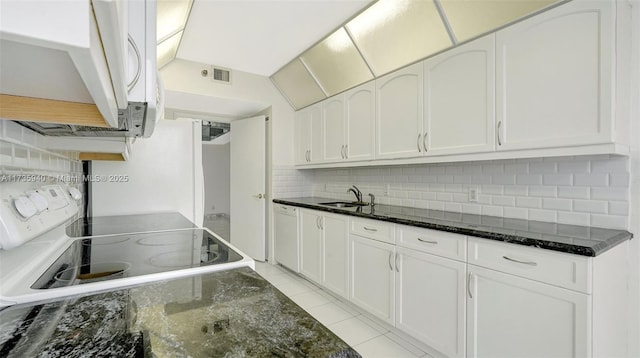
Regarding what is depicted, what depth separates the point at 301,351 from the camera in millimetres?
439

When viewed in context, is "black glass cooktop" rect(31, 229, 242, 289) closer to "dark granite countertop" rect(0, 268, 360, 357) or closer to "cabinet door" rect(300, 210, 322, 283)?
"dark granite countertop" rect(0, 268, 360, 357)

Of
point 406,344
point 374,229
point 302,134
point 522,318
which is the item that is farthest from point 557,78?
point 302,134

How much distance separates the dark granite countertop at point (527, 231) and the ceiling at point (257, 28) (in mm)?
1669

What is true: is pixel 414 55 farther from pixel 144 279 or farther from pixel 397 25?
pixel 144 279

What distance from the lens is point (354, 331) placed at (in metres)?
2.12

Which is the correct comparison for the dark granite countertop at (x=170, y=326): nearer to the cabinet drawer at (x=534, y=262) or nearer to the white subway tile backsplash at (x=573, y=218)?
the cabinet drawer at (x=534, y=262)

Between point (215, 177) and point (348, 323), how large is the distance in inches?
255

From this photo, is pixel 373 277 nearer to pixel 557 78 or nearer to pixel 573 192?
pixel 573 192

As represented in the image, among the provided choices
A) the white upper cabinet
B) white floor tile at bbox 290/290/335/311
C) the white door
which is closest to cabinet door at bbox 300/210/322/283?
white floor tile at bbox 290/290/335/311

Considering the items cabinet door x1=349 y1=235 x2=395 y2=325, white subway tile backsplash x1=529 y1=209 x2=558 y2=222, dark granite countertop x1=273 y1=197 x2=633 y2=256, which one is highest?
white subway tile backsplash x1=529 y1=209 x2=558 y2=222

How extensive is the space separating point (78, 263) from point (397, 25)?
7.70 feet

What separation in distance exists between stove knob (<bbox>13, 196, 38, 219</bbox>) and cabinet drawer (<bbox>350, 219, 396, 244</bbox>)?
71.4 inches

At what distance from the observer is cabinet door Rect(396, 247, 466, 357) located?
162cm

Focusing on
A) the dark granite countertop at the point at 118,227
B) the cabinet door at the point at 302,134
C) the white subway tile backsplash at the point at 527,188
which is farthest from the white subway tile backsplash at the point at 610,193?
the cabinet door at the point at 302,134
